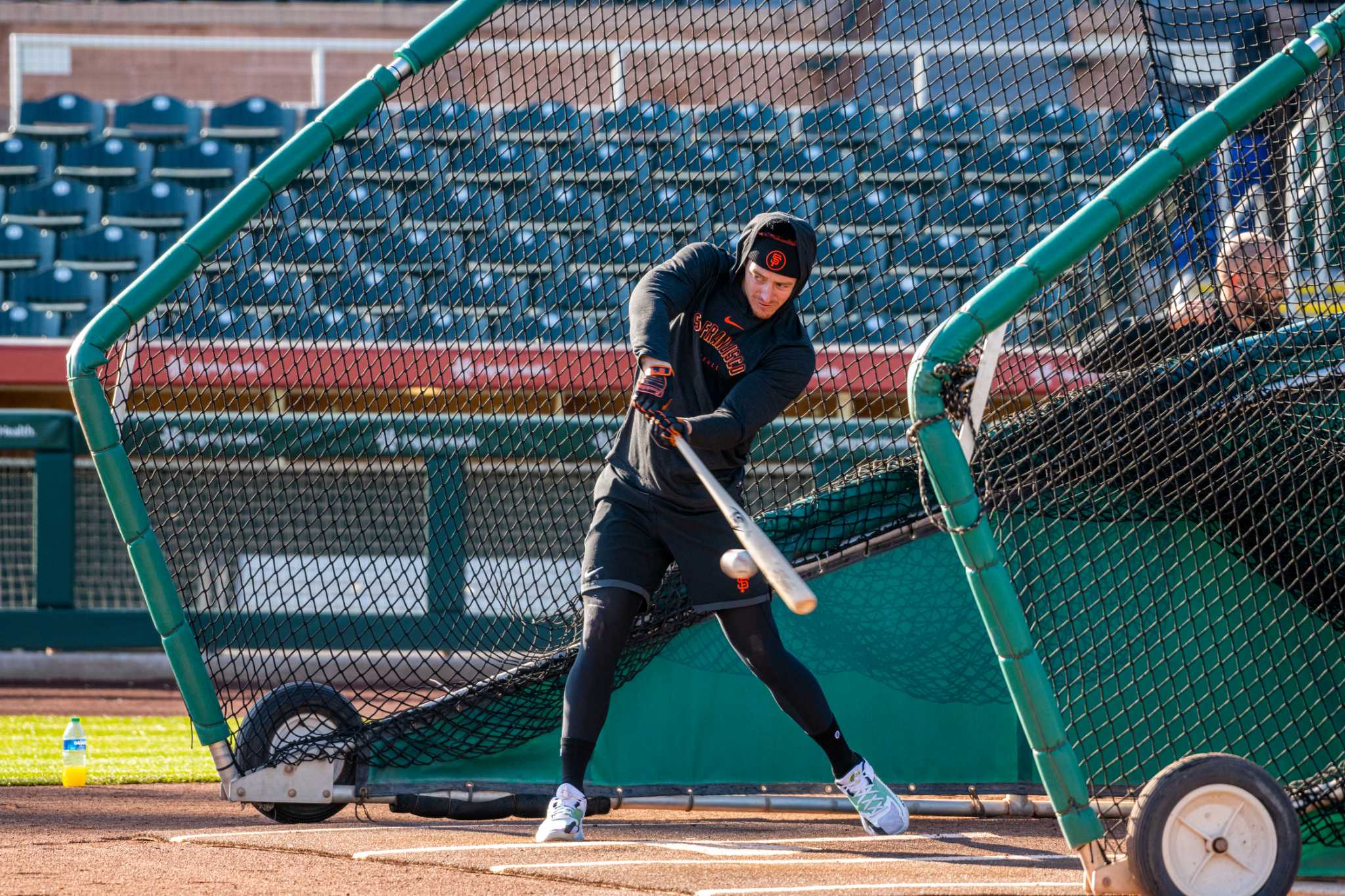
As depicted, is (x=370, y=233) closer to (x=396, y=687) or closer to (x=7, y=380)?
(x=7, y=380)

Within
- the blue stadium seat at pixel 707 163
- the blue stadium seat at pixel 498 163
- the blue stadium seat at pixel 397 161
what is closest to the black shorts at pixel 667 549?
the blue stadium seat at pixel 397 161

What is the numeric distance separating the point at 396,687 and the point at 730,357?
6.26ft

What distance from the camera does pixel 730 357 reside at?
4.13 m

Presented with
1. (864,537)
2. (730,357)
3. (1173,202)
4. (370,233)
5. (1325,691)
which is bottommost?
(1325,691)

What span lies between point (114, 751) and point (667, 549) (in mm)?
3740

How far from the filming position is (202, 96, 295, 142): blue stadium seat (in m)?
13.6

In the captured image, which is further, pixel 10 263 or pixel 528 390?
pixel 10 263

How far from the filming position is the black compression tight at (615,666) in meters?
4.03

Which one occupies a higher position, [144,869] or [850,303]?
[850,303]

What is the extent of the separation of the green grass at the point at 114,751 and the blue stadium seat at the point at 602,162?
3.51 m

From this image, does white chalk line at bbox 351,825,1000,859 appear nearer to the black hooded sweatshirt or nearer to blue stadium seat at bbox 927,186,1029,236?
the black hooded sweatshirt

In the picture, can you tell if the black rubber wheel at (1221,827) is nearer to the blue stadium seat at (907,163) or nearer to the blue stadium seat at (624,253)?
the blue stadium seat at (907,163)

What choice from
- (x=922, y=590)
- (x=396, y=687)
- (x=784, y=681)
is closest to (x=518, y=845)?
(x=784, y=681)

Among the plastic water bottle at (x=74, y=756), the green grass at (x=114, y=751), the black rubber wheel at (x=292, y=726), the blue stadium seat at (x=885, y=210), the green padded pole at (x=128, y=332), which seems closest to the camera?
the green padded pole at (x=128, y=332)
